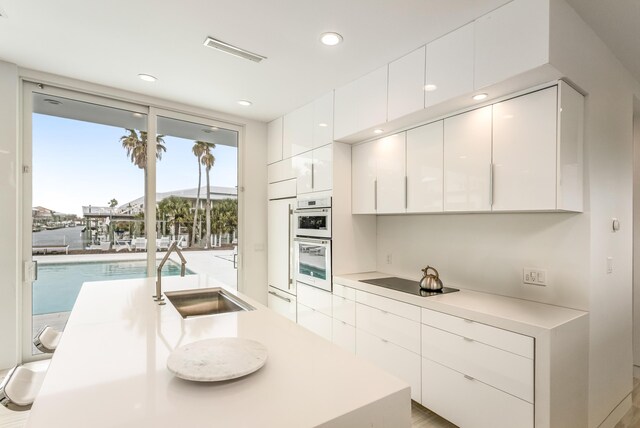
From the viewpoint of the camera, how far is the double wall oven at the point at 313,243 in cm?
321

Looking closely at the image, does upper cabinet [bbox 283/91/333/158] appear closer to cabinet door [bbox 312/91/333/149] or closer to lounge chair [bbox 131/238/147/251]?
cabinet door [bbox 312/91/333/149]

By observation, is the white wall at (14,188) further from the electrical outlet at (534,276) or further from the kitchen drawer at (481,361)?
the electrical outlet at (534,276)

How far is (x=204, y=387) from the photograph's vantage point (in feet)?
3.42

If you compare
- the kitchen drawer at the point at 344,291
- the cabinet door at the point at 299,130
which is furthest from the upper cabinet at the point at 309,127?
the kitchen drawer at the point at 344,291

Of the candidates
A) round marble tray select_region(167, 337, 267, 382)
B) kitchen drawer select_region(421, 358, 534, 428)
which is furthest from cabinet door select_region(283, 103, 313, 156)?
round marble tray select_region(167, 337, 267, 382)

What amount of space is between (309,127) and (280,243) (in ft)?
4.67

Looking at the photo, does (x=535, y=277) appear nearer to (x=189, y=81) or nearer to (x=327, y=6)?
(x=327, y=6)

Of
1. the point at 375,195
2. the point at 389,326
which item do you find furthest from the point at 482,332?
the point at 375,195

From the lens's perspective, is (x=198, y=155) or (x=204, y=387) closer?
(x=204, y=387)

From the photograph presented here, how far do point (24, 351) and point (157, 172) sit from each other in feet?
6.69

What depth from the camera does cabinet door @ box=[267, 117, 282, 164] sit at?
410cm

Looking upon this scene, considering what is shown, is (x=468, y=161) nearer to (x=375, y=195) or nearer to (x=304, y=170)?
(x=375, y=195)

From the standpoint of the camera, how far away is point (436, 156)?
8.21ft

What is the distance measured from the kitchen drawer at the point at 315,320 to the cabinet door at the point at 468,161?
1.63 meters
